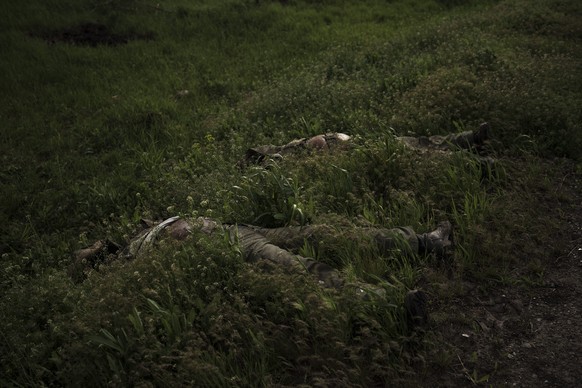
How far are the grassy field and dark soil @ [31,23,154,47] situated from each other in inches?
3.4

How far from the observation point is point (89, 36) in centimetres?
1212

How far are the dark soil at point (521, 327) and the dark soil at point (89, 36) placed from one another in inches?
396

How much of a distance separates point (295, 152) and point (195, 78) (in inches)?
178

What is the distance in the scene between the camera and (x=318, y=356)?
11.3 feet

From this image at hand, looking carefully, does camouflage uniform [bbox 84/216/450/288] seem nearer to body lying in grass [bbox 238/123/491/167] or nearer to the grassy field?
the grassy field

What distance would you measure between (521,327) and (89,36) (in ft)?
36.8

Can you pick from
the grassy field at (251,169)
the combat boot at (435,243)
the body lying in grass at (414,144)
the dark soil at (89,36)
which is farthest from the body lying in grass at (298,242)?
the dark soil at (89,36)

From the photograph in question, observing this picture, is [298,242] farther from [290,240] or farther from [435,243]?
[435,243]

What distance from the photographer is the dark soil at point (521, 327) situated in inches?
136

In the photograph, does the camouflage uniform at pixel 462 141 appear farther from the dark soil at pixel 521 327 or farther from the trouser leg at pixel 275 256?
the trouser leg at pixel 275 256

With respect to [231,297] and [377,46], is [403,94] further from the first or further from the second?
[231,297]

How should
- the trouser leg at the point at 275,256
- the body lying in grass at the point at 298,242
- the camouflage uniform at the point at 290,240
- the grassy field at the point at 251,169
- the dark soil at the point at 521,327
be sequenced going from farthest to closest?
the camouflage uniform at the point at 290,240 → the trouser leg at the point at 275,256 → the body lying in grass at the point at 298,242 → the grassy field at the point at 251,169 → the dark soil at the point at 521,327

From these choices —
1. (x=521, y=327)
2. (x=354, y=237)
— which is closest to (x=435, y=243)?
(x=354, y=237)

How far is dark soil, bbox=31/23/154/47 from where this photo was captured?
11867 millimetres
